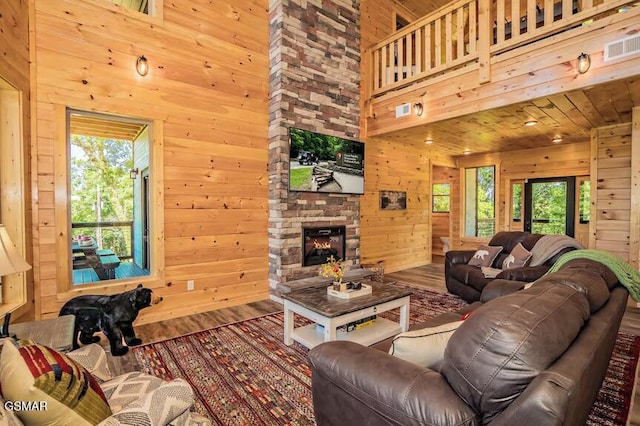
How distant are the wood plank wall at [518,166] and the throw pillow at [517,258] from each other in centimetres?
327

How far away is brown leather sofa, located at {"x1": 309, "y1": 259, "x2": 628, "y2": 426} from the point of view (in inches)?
36.2

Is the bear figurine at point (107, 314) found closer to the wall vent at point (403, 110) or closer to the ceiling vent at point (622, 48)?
the wall vent at point (403, 110)

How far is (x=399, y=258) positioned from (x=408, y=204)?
1.16 m

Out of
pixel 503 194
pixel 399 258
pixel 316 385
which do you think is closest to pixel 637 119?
pixel 503 194

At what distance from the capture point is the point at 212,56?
3990 mm

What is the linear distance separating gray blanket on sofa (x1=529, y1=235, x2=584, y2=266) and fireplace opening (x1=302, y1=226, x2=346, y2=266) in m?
2.54

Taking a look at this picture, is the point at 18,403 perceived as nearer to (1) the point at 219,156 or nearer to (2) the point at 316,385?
(2) the point at 316,385

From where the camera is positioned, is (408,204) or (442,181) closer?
(408,204)

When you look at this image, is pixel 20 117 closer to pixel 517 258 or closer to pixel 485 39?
pixel 485 39

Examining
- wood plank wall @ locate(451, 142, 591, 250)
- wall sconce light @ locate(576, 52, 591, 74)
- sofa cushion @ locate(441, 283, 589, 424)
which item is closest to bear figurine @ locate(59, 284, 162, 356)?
sofa cushion @ locate(441, 283, 589, 424)

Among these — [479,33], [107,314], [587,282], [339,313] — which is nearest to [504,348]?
[587,282]

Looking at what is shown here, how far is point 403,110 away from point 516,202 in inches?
155

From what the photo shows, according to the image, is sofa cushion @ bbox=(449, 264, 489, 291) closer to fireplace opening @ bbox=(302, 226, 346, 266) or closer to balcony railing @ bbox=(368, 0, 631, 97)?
fireplace opening @ bbox=(302, 226, 346, 266)

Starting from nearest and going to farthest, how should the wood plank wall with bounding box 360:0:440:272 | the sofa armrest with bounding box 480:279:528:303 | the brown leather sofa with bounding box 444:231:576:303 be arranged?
the sofa armrest with bounding box 480:279:528:303
the brown leather sofa with bounding box 444:231:576:303
the wood plank wall with bounding box 360:0:440:272
